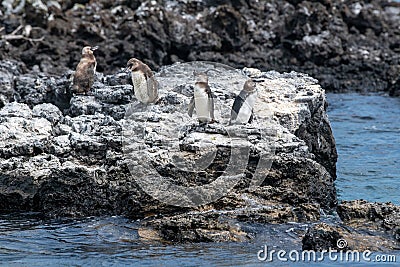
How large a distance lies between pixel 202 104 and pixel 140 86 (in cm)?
137

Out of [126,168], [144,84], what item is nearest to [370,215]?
[126,168]

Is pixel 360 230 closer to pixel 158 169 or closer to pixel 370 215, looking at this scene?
pixel 370 215

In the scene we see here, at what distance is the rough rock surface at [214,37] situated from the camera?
1017 inches

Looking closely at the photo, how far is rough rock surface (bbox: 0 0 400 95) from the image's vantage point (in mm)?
25844

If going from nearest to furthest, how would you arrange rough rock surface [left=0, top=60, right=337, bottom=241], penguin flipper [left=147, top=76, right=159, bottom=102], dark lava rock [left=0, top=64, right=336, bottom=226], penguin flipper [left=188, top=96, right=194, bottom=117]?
rough rock surface [left=0, top=60, right=337, bottom=241]
dark lava rock [left=0, top=64, right=336, bottom=226]
penguin flipper [left=188, top=96, right=194, bottom=117]
penguin flipper [left=147, top=76, right=159, bottom=102]

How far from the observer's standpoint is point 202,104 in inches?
393

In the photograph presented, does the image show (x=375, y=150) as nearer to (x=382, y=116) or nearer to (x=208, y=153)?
(x=382, y=116)

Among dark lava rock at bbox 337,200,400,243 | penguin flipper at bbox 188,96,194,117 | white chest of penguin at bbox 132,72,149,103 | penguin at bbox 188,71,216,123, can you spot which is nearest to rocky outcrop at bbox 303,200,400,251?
dark lava rock at bbox 337,200,400,243

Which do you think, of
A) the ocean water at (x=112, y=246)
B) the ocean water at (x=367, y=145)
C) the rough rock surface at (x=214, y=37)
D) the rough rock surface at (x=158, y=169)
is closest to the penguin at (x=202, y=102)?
the rough rock surface at (x=158, y=169)

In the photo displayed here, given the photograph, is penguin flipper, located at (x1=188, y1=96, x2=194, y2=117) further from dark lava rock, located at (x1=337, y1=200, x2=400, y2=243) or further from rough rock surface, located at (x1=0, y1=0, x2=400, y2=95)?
rough rock surface, located at (x1=0, y1=0, x2=400, y2=95)

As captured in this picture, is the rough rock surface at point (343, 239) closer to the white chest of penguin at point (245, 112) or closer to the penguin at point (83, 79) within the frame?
the white chest of penguin at point (245, 112)

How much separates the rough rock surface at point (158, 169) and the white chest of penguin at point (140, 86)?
0.50 feet

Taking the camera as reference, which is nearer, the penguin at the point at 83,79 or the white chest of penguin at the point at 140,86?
the white chest of penguin at the point at 140,86

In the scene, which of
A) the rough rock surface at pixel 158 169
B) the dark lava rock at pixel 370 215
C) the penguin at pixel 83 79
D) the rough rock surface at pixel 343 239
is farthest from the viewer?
the penguin at pixel 83 79
